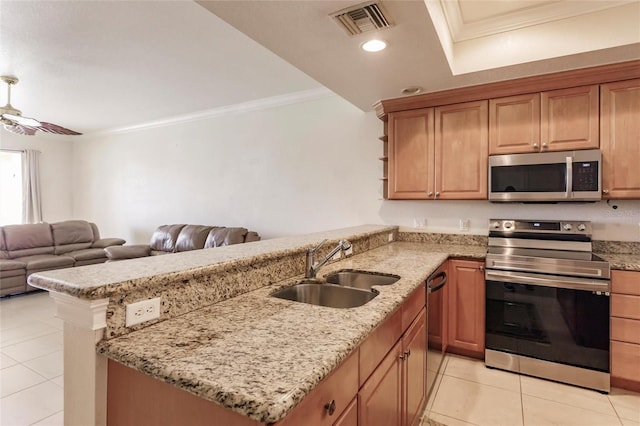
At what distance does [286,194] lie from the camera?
14.3ft

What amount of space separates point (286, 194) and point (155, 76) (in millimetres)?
1974

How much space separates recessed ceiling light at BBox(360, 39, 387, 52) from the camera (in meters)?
2.16

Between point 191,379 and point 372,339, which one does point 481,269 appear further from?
point 191,379

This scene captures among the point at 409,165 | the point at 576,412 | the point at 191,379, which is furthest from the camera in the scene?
the point at 409,165

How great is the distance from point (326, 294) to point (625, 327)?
212cm

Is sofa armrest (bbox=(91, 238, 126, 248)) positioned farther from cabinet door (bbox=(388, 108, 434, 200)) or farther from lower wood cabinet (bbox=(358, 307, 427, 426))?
lower wood cabinet (bbox=(358, 307, 427, 426))

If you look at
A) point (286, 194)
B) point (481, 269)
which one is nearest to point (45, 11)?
point (286, 194)

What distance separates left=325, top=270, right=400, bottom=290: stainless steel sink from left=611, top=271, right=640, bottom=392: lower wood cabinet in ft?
5.44

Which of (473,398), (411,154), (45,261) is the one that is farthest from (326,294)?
(45,261)

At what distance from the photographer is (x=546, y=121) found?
8.98 ft

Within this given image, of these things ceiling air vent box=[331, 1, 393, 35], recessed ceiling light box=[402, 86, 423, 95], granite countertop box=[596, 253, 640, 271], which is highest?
recessed ceiling light box=[402, 86, 423, 95]

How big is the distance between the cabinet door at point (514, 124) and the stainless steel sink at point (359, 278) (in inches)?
68.6

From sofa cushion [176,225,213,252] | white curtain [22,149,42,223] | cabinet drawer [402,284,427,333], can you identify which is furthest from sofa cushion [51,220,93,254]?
cabinet drawer [402,284,427,333]

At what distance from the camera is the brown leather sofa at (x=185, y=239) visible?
4.32 metres
